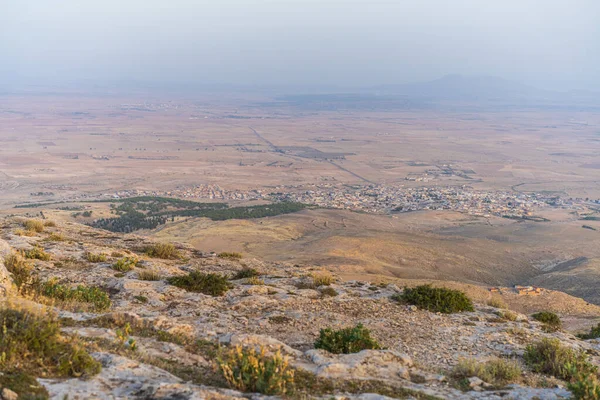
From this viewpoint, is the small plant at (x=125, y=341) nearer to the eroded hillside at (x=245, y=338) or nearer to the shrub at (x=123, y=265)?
the eroded hillside at (x=245, y=338)

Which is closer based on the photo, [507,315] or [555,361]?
[555,361]

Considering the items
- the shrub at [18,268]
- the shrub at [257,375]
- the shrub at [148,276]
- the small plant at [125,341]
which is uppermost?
the shrub at [257,375]

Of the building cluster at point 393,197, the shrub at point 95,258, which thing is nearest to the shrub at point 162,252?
the shrub at point 95,258

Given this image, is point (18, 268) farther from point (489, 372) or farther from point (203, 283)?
point (489, 372)

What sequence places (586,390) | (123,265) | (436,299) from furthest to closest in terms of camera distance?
(123,265) < (436,299) < (586,390)

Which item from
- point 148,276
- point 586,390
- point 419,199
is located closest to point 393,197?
point 419,199

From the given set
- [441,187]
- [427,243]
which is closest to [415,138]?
[441,187]
